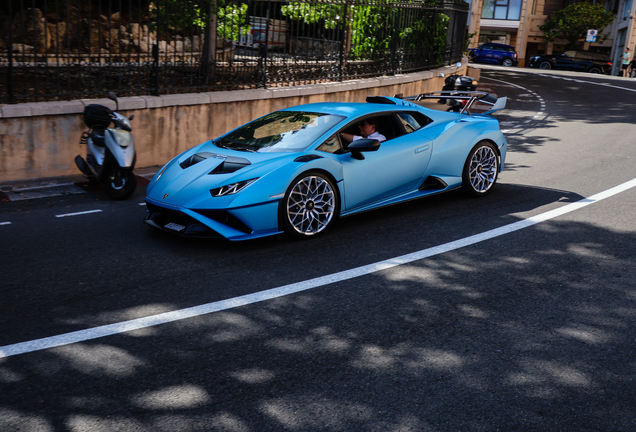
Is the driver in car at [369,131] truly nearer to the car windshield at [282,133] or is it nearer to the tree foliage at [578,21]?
the car windshield at [282,133]

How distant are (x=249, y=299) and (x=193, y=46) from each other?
704 centimetres

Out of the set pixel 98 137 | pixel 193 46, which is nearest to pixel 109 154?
pixel 98 137

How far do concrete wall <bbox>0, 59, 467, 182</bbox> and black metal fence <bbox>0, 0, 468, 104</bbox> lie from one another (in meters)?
0.36

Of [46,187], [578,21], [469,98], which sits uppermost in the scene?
[578,21]

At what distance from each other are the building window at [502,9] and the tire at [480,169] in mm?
56178

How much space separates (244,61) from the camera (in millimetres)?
11242

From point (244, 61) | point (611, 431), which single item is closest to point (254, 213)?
point (611, 431)

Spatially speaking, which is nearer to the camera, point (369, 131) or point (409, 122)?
point (369, 131)

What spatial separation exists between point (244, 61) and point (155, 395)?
8653mm

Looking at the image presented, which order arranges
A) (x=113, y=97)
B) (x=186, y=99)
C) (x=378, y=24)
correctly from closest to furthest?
(x=113, y=97) → (x=186, y=99) → (x=378, y=24)

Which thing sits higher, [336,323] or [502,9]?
[502,9]

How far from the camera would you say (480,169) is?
7.85 m

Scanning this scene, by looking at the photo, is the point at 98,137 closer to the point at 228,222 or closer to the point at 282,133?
the point at 282,133

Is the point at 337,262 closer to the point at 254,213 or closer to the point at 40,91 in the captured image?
the point at 254,213
